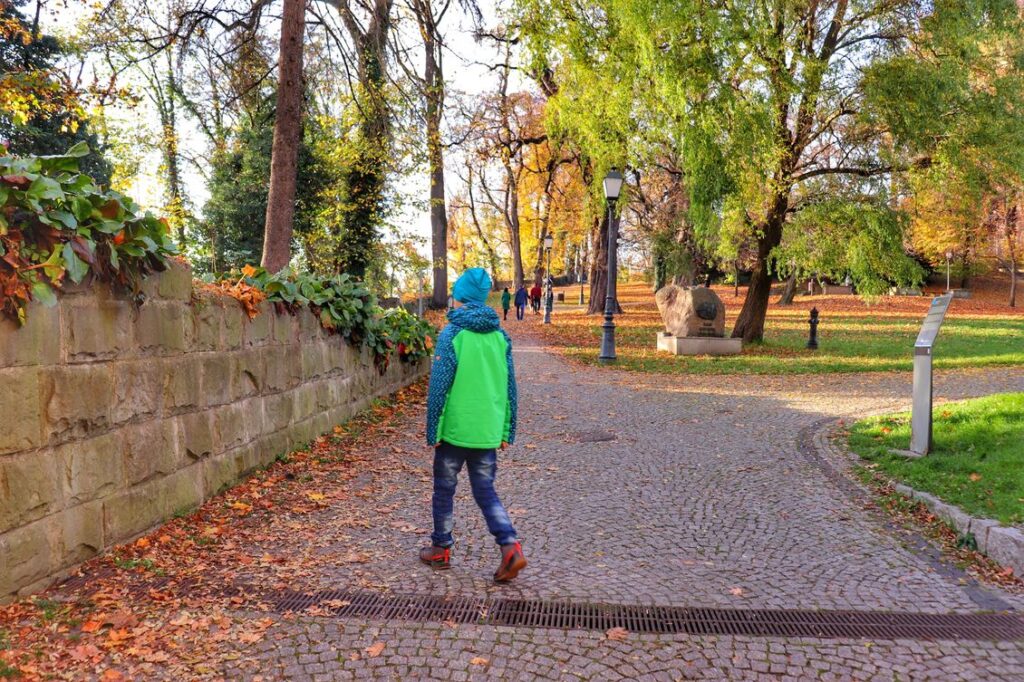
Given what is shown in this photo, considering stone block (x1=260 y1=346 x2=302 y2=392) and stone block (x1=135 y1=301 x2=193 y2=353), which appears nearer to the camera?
stone block (x1=135 y1=301 x2=193 y2=353)

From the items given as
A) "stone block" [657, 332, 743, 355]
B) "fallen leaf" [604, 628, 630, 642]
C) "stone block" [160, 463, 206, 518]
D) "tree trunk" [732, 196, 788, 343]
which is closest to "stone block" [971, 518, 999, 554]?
"fallen leaf" [604, 628, 630, 642]

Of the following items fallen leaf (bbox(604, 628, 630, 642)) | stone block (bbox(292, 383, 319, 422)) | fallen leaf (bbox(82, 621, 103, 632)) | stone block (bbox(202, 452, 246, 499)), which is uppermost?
stone block (bbox(292, 383, 319, 422))

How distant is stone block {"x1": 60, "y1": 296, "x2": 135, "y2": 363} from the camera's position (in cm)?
396

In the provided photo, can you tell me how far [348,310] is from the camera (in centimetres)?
829

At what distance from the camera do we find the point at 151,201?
25.2 meters

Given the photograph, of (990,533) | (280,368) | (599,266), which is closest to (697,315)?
(599,266)

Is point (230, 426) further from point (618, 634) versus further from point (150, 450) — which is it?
point (618, 634)

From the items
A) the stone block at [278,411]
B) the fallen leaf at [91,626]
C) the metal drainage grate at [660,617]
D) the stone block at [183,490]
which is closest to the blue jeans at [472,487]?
the metal drainage grate at [660,617]

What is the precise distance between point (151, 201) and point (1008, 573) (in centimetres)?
2672

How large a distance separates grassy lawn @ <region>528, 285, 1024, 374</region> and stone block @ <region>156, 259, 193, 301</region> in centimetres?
1166

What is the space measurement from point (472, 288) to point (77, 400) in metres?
2.27

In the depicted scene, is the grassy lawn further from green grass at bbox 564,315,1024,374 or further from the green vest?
the green vest

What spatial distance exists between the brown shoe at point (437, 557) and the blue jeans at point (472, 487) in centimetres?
3

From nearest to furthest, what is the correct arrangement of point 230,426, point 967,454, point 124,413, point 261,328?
point 124,413 → point 230,426 → point 261,328 → point 967,454
